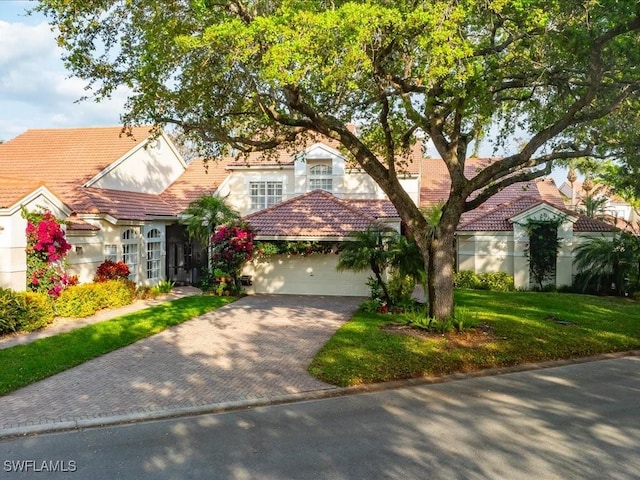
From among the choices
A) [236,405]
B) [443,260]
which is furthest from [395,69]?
[236,405]

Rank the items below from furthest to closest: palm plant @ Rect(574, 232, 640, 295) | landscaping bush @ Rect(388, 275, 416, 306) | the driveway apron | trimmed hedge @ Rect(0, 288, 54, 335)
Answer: palm plant @ Rect(574, 232, 640, 295) < landscaping bush @ Rect(388, 275, 416, 306) < trimmed hedge @ Rect(0, 288, 54, 335) < the driveway apron

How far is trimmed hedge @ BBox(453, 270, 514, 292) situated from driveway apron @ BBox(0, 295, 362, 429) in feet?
37.8

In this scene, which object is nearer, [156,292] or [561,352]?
[561,352]

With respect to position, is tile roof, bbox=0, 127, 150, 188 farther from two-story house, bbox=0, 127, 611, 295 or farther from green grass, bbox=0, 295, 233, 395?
green grass, bbox=0, 295, 233, 395

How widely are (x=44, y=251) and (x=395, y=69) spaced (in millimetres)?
12023

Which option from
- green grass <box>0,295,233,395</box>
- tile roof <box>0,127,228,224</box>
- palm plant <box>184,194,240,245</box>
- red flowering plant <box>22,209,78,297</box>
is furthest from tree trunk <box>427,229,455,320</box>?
red flowering plant <box>22,209,78,297</box>

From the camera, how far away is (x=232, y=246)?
2086 centimetres

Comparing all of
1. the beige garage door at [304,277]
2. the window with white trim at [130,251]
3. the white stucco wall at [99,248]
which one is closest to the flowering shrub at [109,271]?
the white stucco wall at [99,248]

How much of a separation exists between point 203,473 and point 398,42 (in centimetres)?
886

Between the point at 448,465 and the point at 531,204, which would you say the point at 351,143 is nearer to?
the point at 448,465

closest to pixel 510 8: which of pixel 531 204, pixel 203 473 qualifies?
pixel 203 473

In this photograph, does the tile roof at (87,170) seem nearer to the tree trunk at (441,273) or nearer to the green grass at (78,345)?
the green grass at (78,345)

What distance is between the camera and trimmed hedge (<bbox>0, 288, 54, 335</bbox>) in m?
12.9

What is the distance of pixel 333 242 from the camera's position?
21.4 meters
